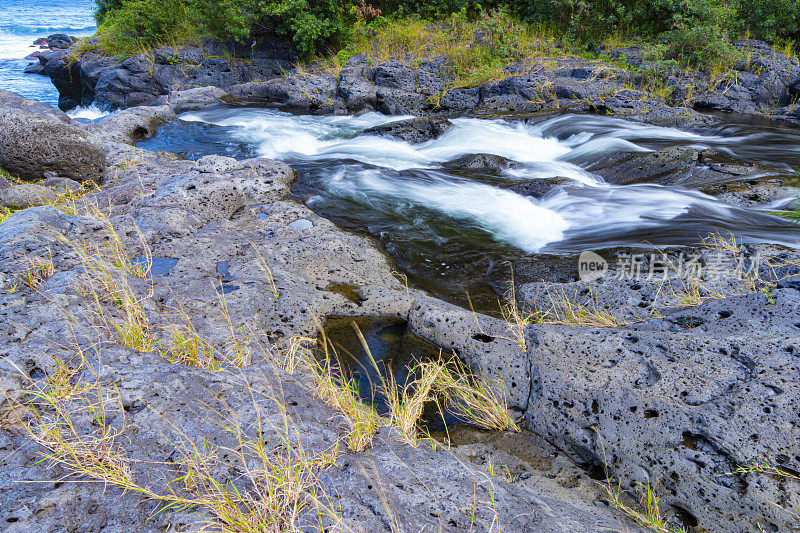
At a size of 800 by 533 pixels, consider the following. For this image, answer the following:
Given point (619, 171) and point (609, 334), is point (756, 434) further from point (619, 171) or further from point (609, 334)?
point (619, 171)

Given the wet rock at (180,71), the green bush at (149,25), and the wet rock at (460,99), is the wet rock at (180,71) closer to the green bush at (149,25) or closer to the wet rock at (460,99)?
the green bush at (149,25)

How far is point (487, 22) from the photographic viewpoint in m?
15.4

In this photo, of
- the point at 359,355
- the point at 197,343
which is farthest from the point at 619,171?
the point at 197,343

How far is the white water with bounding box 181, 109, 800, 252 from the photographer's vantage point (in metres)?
6.44

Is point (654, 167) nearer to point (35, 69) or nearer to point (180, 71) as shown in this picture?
point (180, 71)

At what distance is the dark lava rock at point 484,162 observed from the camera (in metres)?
8.88

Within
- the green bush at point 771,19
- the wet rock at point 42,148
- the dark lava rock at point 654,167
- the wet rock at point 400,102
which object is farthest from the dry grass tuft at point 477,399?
the green bush at point 771,19

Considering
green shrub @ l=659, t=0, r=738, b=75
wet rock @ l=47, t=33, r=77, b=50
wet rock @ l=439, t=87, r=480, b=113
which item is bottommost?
wet rock @ l=47, t=33, r=77, b=50

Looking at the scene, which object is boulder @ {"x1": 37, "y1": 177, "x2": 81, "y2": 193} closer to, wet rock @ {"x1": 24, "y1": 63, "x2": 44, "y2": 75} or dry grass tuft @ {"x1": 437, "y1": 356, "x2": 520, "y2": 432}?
dry grass tuft @ {"x1": 437, "y1": 356, "x2": 520, "y2": 432}

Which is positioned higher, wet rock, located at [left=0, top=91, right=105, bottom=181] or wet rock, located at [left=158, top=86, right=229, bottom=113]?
wet rock, located at [left=0, top=91, right=105, bottom=181]

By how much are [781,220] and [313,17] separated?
15693mm

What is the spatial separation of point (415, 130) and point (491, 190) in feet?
13.1

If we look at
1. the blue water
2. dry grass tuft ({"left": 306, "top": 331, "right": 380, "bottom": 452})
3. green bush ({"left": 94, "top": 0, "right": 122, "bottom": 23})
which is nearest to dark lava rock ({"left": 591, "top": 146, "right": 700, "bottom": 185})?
dry grass tuft ({"left": 306, "top": 331, "right": 380, "bottom": 452})

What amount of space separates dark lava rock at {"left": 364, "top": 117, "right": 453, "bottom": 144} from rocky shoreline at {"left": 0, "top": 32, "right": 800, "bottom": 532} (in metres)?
5.17
